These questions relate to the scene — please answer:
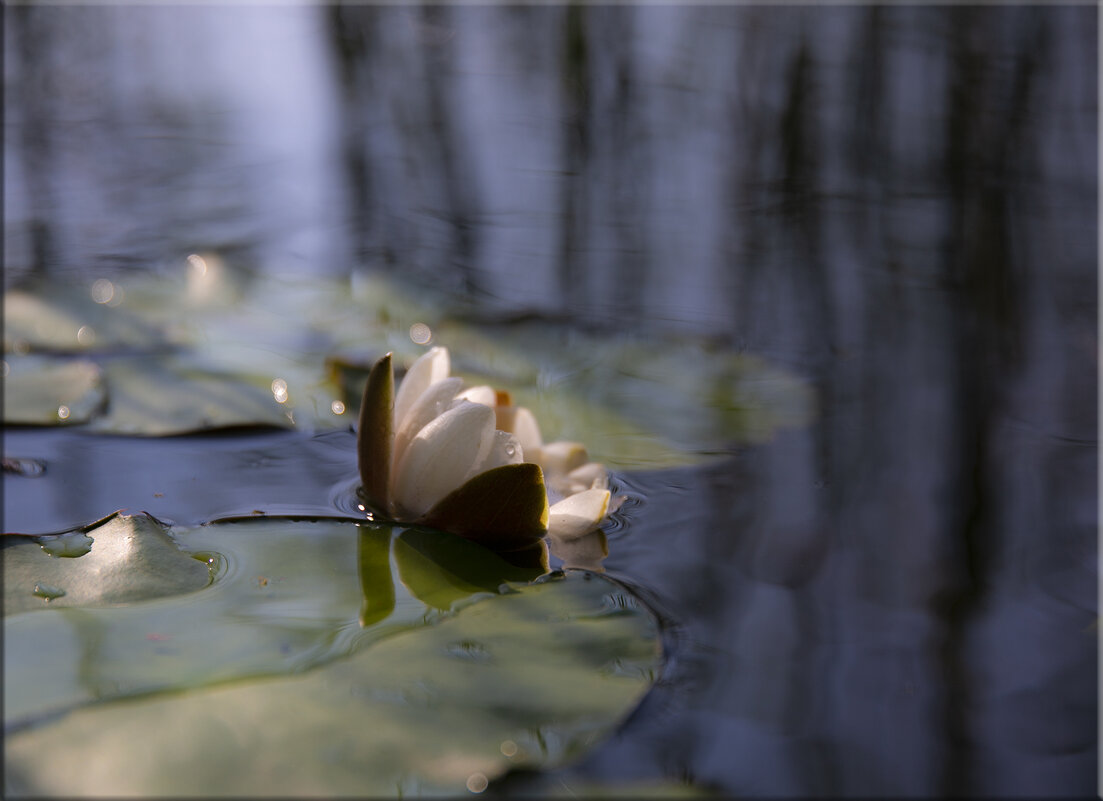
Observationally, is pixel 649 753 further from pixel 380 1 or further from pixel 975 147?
pixel 380 1

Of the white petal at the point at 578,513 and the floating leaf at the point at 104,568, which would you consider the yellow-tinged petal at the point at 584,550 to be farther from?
the floating leaf at the point at 104,568

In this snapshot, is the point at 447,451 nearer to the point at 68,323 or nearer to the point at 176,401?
the point at 176,401

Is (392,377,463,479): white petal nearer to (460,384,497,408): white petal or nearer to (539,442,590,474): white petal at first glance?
(460,384,497,408): white petal

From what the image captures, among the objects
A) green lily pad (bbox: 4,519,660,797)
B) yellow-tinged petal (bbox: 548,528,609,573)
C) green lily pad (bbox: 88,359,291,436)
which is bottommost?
yellow-tinged petal (bbox: 548,528,609,573)

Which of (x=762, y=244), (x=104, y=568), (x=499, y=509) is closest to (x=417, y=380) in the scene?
(x=499, y=509)

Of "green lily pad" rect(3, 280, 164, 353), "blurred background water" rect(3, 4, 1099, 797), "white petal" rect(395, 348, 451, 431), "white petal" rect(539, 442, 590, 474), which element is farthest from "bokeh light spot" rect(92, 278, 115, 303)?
"white petal" rect(539, 442, 590, 474)
